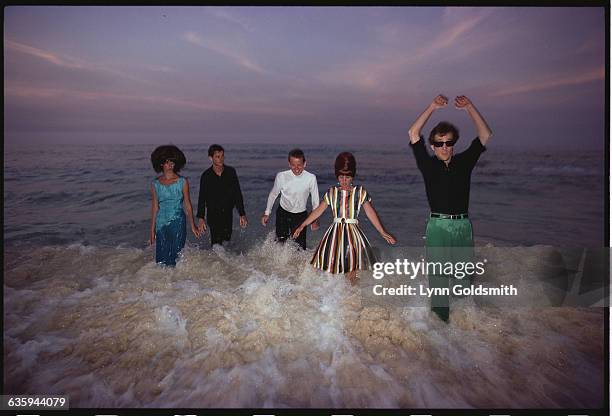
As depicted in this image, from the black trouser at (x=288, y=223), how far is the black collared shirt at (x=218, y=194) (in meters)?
0.82

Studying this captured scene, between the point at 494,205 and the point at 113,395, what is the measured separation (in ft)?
43.1

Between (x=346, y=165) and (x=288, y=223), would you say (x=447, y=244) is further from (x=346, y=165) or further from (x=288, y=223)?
(x=288, y=223)

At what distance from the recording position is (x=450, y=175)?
353cm

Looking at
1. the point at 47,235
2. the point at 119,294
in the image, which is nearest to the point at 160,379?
the point at 119,294

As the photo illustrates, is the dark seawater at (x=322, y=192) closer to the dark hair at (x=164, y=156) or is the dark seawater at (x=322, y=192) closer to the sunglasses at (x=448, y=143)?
the sunglasses at (x=448, y=143)

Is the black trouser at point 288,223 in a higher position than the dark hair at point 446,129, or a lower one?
lower

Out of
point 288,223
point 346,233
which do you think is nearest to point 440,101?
point 346,233

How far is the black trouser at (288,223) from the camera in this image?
18.4 feet

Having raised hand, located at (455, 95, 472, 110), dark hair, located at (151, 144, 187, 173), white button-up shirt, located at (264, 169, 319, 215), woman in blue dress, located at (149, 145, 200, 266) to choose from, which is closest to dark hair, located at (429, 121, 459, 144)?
raised hand, located at (455, 95, 472, 110)

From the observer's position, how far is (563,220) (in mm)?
9797


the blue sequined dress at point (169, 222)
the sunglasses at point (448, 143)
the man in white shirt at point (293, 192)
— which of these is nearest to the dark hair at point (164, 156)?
the blue sequined dress at point (169, 222)

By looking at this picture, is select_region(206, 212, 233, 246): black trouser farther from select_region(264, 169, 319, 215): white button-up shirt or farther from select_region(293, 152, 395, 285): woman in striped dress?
select_region(293, 152, 395, 285): woman in striped dress
